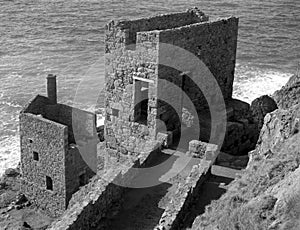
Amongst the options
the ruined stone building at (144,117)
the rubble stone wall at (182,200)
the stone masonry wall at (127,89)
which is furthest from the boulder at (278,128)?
the stone masonry wall at (127,89)

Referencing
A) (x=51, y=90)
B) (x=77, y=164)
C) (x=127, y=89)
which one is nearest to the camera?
(x=127, y=89)

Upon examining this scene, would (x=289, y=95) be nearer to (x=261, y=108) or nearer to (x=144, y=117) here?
(x=261, y=108)

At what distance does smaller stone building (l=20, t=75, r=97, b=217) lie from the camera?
960 inches

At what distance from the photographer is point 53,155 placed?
2464 cm

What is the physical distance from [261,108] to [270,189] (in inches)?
578

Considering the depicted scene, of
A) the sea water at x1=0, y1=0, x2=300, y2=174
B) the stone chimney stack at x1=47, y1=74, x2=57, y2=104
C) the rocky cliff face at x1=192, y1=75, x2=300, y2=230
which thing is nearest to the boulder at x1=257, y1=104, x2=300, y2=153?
the rocky cliff face at x1=192, y1=75, x2=300, y2=230

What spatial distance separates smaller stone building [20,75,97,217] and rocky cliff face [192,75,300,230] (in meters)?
9.84

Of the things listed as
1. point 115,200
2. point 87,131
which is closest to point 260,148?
point 115,200

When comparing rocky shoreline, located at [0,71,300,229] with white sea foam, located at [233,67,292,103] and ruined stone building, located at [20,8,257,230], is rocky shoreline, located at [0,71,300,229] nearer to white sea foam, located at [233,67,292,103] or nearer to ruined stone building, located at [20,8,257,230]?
ruined stone building, located at [20,8,257,230]

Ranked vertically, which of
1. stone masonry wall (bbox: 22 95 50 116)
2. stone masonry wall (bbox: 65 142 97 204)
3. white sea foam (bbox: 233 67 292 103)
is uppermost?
stone masonry wall (bbox: 22 95 50 116)

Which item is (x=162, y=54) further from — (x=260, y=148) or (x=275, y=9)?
(x=275, y=9)

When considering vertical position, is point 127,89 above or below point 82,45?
above

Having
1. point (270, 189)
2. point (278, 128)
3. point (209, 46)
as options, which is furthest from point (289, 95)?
point (270, 189)

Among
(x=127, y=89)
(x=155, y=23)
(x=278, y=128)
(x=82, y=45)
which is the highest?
(x=155, y=23)
